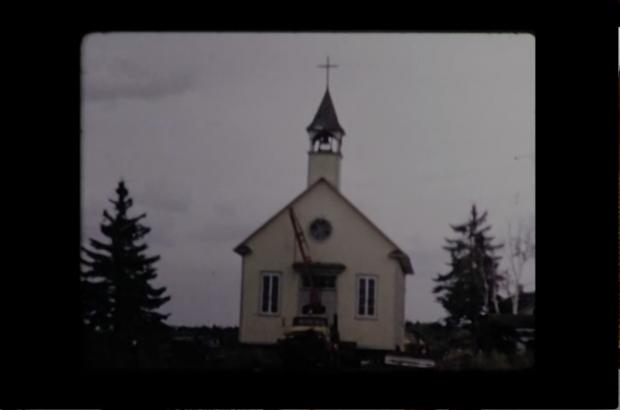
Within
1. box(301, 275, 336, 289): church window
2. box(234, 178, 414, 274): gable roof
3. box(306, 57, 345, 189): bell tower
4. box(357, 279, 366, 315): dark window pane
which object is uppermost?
box(306, 57, 345, 189): bell tower

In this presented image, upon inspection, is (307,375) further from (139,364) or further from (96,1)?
(96,1)

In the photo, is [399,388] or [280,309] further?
[280,309]

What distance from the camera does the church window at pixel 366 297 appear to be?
1.33m

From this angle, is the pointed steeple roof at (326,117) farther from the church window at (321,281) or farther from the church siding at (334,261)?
the church window at (321,281)

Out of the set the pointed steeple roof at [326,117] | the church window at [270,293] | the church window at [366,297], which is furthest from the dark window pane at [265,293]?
the pointed steeple roof at [326,117]

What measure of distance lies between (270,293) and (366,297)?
189 millimetres

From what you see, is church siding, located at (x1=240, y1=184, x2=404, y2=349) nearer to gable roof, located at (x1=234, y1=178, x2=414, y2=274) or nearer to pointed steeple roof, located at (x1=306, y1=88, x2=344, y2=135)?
gable roof, located at (x1=234, y1=178, x2=414, y2=274)

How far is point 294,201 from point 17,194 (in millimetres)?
487

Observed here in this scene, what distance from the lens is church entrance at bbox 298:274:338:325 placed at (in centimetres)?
129

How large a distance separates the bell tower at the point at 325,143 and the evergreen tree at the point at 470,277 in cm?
25

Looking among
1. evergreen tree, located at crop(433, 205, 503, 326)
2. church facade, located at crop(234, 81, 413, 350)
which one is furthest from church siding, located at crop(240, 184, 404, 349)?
evergreen tree, located at crop(433, 205, 503, 326)

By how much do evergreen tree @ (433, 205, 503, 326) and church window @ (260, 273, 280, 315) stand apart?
0.99 ft

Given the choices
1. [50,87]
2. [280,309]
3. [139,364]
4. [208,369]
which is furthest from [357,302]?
[50,87]

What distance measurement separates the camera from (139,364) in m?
1.26
